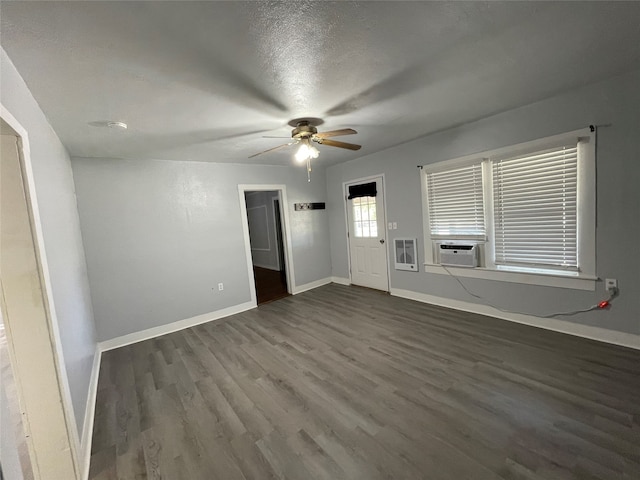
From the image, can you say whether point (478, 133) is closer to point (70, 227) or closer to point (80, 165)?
point (70, 227)

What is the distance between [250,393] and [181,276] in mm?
2251

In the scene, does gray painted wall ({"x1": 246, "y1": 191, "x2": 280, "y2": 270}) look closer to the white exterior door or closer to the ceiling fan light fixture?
the white exterior door

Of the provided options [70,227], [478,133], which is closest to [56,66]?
[70,227]

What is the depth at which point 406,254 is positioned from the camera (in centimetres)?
441

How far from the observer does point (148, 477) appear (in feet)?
5.66

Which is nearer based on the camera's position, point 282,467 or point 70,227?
point 282,467

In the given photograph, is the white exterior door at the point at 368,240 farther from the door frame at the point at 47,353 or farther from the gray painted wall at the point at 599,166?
the door frame at the point at 47,353

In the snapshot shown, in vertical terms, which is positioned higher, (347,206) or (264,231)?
(347,206)

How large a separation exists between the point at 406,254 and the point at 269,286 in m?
2.92

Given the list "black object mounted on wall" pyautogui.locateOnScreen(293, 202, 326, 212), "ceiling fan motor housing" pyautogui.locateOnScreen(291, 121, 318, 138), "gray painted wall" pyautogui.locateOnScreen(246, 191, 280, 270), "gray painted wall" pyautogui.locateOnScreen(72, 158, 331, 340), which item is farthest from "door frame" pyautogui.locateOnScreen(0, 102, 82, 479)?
"gray painted wall" pyautogui.locateOnScreen(246, 191, 280, 270)

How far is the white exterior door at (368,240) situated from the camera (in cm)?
480

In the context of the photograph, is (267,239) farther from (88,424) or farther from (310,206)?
(88,424)

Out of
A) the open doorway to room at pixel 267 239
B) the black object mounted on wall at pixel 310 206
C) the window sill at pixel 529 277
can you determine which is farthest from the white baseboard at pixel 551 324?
the open doorway to room at pixel 267 239

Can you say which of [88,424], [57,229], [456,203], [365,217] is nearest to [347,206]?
[365,217]
